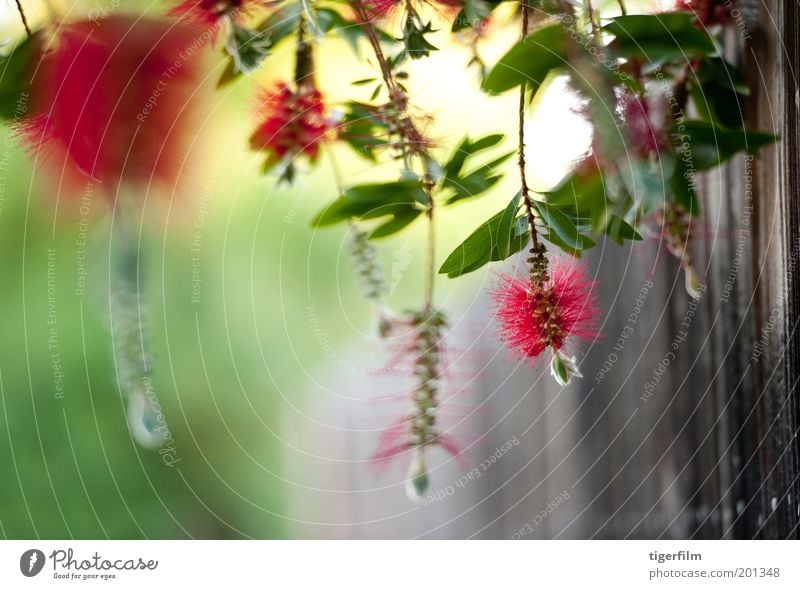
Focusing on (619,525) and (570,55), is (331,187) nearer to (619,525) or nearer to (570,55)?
(570,55)

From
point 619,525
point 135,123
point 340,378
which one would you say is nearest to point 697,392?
point 619,525

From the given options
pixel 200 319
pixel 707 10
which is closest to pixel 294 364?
pixel 200 319

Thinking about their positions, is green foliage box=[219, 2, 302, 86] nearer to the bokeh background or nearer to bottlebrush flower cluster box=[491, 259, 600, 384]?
the bokeh background

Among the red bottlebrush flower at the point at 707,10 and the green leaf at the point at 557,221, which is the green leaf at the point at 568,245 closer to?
the green leaf at the point at 557,221

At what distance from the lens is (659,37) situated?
33cm

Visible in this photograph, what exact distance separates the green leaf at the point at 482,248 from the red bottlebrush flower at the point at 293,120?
0.08 meters

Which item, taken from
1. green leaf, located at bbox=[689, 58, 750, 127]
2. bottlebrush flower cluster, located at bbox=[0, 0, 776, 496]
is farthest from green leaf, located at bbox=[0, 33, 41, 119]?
green leaf, located at bbox=[689, 58, 750, 127]

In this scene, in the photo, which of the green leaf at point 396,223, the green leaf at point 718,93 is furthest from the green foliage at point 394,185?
the green leaf at point 718,93

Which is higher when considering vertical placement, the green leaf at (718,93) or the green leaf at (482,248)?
the green leaf at (718,93)

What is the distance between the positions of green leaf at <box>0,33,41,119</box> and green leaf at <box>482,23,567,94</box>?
0.68 ft

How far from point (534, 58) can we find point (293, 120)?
112 millimetres

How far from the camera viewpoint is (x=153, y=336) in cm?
35

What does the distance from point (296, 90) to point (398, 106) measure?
0.05 metres

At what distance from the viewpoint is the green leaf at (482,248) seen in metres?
0.33
